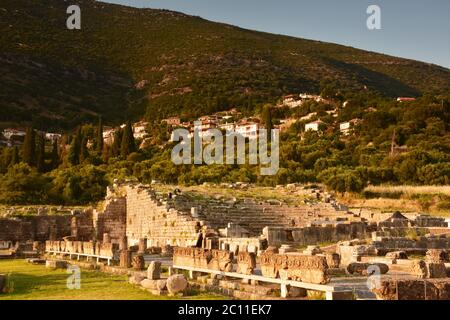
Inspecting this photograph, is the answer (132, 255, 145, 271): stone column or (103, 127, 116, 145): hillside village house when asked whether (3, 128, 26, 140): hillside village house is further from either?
(132, 255, 145, 271): stone column

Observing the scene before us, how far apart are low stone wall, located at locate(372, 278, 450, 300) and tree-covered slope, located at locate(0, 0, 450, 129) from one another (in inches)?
3556

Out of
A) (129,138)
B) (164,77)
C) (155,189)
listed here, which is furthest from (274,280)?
(164,77)

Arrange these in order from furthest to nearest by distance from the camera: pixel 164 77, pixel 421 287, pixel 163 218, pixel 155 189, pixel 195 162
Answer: pixel 164 77 < pixel 195 162 < pixel 155 189 < pixel 163 218 < pixel 421 287

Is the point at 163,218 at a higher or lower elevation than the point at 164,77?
lower

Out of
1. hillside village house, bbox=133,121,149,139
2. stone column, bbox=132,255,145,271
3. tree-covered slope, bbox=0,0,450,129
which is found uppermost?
tree-covered slope, bbox=0,0,450,129

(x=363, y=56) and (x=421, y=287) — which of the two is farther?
(x=363, y=56)

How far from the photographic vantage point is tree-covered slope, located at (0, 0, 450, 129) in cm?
10644

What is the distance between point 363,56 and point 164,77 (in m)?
47.2

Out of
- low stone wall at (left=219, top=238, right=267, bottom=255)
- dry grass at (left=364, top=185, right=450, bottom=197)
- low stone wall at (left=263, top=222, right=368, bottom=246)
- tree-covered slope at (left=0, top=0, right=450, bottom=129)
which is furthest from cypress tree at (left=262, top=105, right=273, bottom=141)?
low stone wall at (left=219, top=238, right=267, bottom=255)

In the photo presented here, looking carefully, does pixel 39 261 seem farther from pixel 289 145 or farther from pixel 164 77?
pixel 164 77

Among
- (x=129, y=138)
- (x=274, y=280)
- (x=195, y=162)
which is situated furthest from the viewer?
(x=129, y=138)

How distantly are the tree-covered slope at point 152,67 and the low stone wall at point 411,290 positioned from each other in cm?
9032

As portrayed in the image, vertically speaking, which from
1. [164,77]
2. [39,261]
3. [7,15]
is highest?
[7,15]

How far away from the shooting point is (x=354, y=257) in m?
18.0
